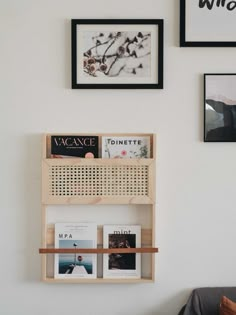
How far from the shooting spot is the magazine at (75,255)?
5.39 ft

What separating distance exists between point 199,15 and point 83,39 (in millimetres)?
485

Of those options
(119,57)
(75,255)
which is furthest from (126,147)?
(75,255)

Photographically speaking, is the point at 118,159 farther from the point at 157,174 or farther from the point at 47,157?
the point at 47,157

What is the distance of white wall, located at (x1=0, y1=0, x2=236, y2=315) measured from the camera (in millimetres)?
1646

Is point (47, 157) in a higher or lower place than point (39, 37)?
lower

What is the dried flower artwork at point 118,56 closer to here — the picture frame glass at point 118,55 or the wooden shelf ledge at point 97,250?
the picture frame glass at point 118,55

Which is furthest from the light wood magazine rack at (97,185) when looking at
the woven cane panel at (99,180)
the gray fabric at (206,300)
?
the gray fabric at (206,300)

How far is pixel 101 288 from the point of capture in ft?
5.49

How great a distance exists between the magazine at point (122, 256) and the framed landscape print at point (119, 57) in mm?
593

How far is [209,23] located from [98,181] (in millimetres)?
791

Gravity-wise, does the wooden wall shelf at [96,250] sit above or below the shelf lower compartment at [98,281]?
above

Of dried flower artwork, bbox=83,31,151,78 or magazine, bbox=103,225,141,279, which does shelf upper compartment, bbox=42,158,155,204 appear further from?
dried flower artwork, bbox=83,31,151,78

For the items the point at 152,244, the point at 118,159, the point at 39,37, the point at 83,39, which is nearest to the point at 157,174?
the point at 118,159

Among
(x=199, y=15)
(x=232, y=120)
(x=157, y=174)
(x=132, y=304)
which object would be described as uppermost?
(x=199, y=15)
